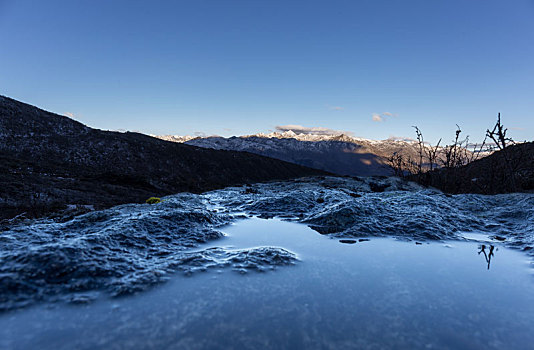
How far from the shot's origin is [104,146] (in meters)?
55.5

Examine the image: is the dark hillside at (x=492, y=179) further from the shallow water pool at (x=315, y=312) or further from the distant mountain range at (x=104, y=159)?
the distant mountain range at (x=104, y=159)

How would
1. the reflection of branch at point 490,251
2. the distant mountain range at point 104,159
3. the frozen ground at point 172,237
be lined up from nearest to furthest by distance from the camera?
the frozen ground at point 172,237 → the reflection of branch at point 490,251 → the distant mountain range at point 104,159

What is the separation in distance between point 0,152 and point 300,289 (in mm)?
57181

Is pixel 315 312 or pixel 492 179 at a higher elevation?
pixel 492 179

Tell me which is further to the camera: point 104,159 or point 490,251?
point 104,159

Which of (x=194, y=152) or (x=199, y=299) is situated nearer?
(x=199, y=299)

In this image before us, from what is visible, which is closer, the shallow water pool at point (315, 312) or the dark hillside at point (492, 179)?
the shallow water pool at point (315, 312)

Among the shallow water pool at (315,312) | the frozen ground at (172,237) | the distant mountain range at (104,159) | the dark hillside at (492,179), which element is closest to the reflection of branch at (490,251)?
the shallow water pool at (315,312)

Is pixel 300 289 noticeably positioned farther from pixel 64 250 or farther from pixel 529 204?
pixel 529 204

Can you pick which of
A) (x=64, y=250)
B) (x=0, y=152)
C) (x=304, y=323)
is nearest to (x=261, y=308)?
(x=304, y=323)

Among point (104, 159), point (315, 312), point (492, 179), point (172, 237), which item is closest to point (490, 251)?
point (315, 312)

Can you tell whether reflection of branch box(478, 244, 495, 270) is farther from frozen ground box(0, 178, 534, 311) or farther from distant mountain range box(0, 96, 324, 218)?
distant mountain range box(0, 96, 324, 218)

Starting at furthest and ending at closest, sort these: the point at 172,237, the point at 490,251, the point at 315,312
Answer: the point at 172,237 → the point at 490,251 → the point at 315,312

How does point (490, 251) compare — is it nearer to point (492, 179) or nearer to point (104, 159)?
point (492, 179)
